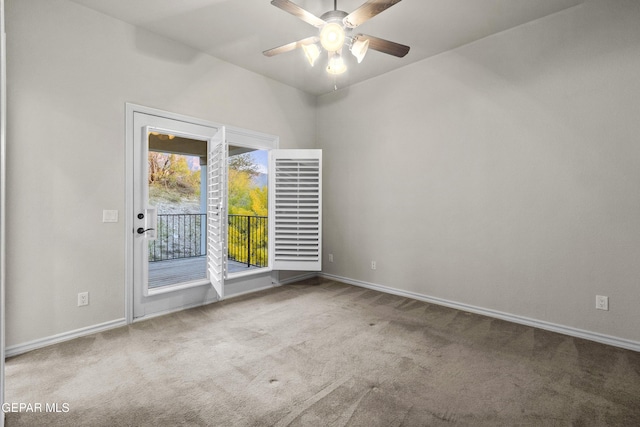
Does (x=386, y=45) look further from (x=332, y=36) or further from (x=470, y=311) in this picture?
(x=470, y=311)

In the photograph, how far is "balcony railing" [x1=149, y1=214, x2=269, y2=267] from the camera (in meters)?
6.38

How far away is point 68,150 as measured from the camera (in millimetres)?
2678

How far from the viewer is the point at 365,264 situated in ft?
14.5

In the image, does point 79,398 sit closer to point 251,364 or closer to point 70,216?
point 251,364

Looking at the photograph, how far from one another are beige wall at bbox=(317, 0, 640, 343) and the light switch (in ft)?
9.77

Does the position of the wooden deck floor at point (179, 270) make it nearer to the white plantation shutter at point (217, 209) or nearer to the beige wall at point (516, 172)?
the white plantation shutter at point (217, 209)

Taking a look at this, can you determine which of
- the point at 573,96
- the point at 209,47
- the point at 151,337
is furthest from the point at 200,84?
the point at 573,96

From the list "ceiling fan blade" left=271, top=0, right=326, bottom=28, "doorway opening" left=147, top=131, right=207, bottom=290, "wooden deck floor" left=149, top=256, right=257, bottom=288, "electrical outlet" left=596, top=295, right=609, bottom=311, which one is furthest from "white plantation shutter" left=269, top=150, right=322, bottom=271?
"electrical outlet" left=596, top=295, right=609, bottom=311

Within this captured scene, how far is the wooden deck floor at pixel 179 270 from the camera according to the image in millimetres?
4738

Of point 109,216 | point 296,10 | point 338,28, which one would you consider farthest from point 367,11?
point 109,216

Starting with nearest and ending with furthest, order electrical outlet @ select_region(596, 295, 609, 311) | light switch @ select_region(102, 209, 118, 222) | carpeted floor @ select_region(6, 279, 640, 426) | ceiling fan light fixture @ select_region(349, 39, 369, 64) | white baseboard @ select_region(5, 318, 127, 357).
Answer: carpeted floor @ select_region(6, 279, 640, 426)
ceiling fan light fixture @ select_region(349, 39, 369, 64)
white baseboard @ select_region(5, 318, 127, 357)
electrical outlet @ select_region(596, 295, 609, 311)
light switch @ select_region(102, 209, 118, 222)

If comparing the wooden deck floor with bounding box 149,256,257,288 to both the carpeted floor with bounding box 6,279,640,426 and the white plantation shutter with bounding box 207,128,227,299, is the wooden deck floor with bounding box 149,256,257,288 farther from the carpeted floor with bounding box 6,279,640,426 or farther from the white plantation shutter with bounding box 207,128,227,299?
the carpeted floor with bounding box 6,279,640,426

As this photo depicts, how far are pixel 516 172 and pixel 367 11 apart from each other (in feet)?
7.20

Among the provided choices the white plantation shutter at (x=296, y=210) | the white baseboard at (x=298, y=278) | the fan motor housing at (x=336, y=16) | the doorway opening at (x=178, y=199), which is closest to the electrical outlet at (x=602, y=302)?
the white plantation shutter at (x=296, y=210)
